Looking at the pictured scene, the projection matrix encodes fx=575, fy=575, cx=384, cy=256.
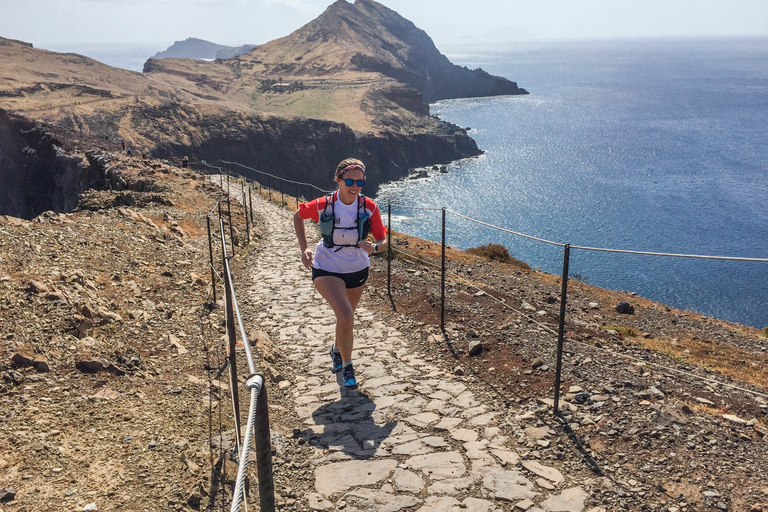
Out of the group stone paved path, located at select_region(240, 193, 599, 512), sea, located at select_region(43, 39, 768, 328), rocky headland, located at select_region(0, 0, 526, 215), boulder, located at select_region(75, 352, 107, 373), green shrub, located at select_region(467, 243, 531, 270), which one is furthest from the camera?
rocky headland, located at select_region(0, 0, 526, 215)

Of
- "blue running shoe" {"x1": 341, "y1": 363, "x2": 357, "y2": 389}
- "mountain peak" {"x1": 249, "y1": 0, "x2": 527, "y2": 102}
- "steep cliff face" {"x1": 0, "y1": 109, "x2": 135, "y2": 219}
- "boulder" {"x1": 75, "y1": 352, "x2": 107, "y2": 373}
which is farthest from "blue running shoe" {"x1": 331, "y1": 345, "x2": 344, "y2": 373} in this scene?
"mountain peak" {"x1": 249, "y1": 0, "x2": 527, "y2": 102}

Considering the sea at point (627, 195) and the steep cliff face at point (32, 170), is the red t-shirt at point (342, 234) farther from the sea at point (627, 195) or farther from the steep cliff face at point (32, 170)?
the steep cliff face at point (32, 170)

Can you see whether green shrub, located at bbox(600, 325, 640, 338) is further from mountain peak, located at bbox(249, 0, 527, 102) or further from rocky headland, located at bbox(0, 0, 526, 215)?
mountain peak, located at bbox(249, 0, 527, 102)

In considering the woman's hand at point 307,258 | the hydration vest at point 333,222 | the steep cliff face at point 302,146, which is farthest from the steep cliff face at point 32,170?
the hydration vest at point 333,222

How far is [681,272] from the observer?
46125mm

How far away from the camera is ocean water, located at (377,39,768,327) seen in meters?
46.0

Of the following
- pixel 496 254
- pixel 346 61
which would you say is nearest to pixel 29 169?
pixel 496 254

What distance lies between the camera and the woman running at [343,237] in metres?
6.07

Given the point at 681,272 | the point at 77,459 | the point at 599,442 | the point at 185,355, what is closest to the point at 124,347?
the point at 185,355

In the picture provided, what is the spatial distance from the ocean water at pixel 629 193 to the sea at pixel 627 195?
188 mm

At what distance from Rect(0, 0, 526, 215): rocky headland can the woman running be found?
4261 centimetres

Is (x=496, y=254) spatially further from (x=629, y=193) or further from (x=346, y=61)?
(x=346, y=61)

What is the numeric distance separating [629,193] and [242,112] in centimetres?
5749

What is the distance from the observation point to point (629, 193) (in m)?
73.9
